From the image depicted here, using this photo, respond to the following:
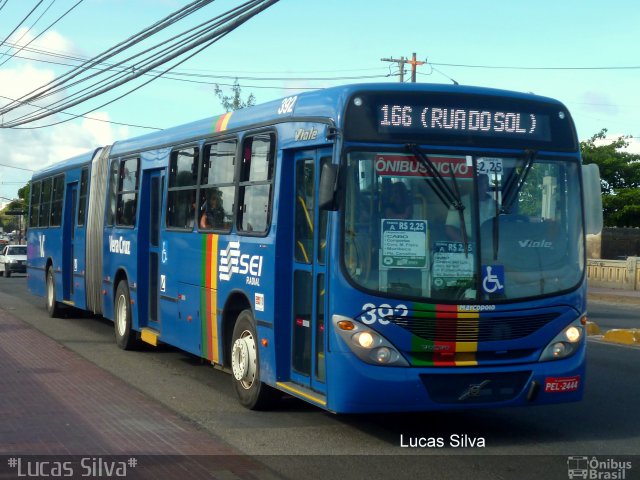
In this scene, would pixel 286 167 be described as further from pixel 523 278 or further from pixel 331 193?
pixel 523 278

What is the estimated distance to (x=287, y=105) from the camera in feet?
30.5

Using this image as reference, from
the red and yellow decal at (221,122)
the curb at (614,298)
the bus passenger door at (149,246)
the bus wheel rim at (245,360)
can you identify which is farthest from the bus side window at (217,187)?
the curb at (614,298)

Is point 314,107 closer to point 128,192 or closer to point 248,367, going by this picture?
point 248,367

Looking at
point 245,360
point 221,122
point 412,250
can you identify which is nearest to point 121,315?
point 221,122

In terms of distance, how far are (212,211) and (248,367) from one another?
2.09 meters

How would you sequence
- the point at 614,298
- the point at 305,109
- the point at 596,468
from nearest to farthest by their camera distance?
the point at 596,468
the point at 305,109
the point at 614,298

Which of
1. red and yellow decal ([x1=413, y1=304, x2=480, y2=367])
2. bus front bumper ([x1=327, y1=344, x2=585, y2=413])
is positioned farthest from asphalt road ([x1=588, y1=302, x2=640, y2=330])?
red and yellow decal ([x1=413, y1=304, x2=480, y2=367])

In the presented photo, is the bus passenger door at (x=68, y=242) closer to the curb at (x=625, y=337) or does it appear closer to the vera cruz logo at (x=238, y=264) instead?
the vera cruz logo at (x=238, y=264)

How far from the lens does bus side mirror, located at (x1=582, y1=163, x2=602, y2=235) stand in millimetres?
8617

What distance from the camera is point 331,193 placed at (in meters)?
7.75

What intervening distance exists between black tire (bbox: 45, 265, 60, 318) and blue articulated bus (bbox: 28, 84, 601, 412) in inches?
411

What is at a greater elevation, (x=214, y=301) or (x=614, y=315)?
(x=214, y=301)

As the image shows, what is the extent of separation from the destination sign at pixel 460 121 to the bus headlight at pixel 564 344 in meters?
1.72

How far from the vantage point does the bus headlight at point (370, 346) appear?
780 centimetres
